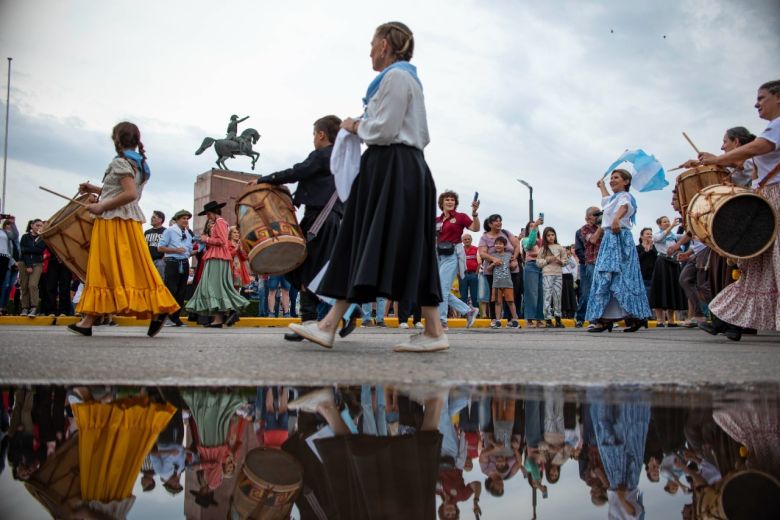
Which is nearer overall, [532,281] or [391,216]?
[391,216]

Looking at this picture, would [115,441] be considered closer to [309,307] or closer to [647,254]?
[309,307]

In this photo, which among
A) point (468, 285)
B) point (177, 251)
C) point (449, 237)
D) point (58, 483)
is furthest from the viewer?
point (468, 285)

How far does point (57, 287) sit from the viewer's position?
12.0 m

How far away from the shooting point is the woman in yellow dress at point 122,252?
5488 millimetres

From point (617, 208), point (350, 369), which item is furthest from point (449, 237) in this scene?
point (350, 369)

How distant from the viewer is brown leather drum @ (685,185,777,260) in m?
5.43

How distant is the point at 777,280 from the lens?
5.55 m

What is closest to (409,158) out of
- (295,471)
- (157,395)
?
(157,395)

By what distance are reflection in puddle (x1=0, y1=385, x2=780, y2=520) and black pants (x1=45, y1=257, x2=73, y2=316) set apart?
36.0 ft

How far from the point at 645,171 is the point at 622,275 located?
128 cm

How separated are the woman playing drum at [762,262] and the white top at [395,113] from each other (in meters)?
2.90

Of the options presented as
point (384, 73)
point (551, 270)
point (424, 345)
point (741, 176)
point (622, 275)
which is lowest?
point (424, 345)

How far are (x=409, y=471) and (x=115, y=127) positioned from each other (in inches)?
209

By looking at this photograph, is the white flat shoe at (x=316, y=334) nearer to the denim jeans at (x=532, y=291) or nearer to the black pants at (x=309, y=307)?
the black pants at (x=309, y=307)
